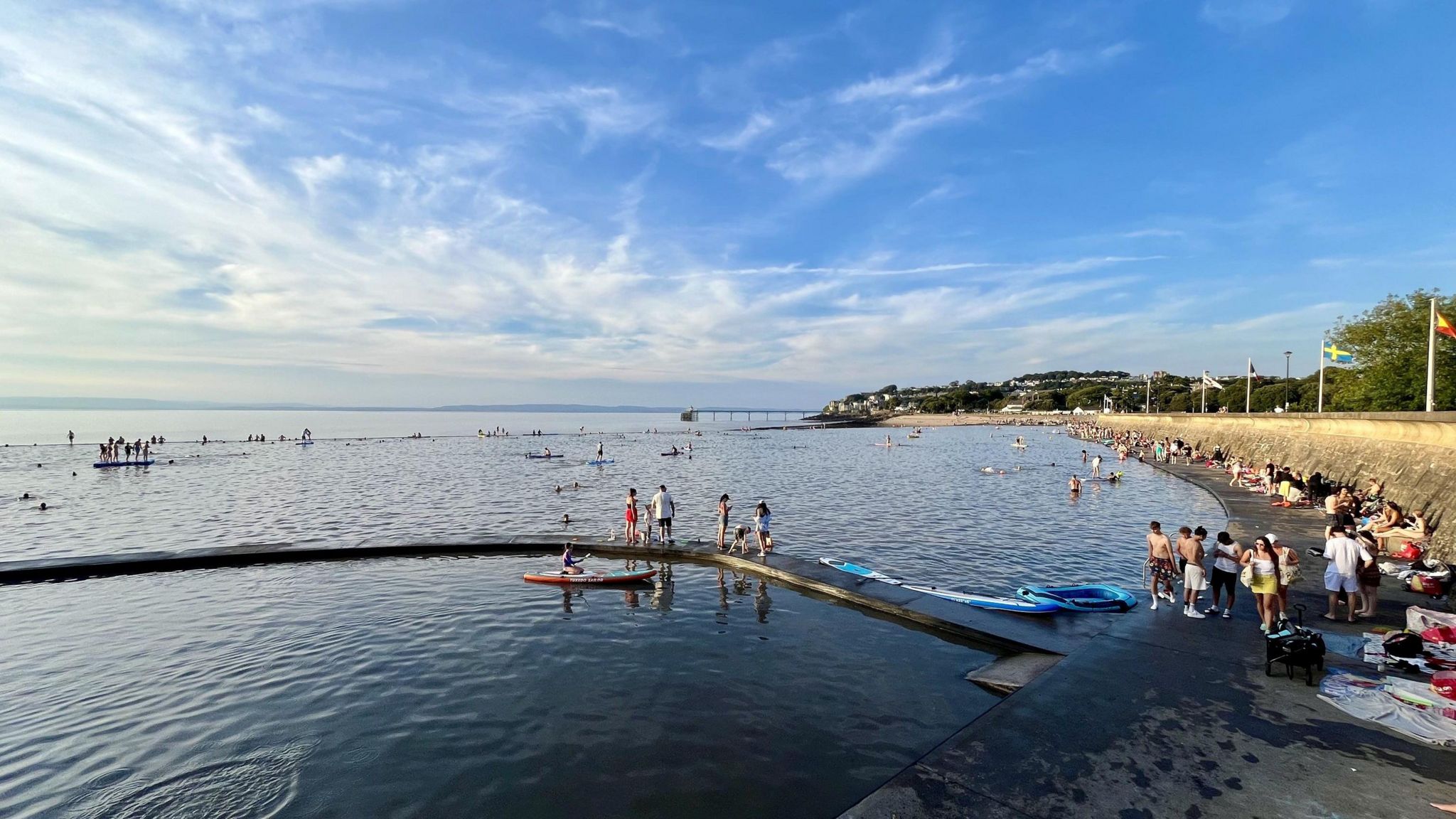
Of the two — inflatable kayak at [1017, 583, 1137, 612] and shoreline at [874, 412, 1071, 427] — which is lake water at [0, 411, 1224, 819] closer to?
inflatable kayak at [1017, 583, 1137, 612]

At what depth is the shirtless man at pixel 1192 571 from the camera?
12609mm

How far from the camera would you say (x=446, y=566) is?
20.5 metres

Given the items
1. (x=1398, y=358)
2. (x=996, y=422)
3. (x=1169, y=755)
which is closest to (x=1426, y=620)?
(x=1169, y=755)

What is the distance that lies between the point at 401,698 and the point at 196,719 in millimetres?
3259

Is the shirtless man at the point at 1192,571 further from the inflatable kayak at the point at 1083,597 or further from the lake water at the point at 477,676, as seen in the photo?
the lake water at the point at 477,676

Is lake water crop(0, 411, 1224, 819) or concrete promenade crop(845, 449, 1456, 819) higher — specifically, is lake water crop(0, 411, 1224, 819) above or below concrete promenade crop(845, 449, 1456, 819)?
below

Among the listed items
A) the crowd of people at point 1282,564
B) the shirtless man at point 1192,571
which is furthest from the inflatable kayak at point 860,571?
the shirtless man at point 1192,571

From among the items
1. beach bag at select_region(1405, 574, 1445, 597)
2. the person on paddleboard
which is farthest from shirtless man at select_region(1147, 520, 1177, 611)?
the person on paddleboard

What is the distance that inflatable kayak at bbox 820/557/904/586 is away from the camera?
1694 cm

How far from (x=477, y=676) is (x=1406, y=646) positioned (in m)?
15.5

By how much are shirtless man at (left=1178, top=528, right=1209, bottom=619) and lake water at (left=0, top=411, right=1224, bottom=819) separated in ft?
15.3

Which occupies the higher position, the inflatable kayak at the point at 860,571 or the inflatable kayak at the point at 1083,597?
the inflatable kayak at the point at 1083,597

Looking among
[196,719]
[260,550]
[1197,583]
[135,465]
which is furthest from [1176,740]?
[135,465]

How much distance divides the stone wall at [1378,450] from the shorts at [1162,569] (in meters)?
8.64
